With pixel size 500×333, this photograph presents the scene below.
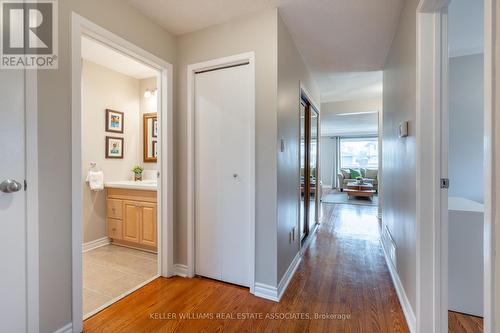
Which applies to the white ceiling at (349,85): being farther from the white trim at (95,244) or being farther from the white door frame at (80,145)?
the white trim at (95,244)

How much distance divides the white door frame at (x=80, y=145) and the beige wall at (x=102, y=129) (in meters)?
1.36

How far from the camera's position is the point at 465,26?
6.97ft

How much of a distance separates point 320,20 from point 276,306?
2446 millimetres

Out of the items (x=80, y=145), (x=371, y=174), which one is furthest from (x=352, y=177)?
(x=80, y=145)

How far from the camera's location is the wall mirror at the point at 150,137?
11.4ft

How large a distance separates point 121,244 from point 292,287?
7.60ft

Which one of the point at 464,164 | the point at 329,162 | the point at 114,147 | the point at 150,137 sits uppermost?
the point at 150,137

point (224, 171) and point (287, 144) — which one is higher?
point (287, 144)

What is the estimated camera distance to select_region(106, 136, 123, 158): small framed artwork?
10.5ft

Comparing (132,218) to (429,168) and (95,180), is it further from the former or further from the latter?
(429,168)

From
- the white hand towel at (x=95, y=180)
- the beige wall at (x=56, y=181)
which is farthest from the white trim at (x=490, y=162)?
the white hand towel at (x=95, y=180)

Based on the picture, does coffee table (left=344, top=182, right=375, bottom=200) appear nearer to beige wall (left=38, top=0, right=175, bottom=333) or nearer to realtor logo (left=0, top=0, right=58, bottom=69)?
beige wall (left=38, top=0, right=175, bottom=333)

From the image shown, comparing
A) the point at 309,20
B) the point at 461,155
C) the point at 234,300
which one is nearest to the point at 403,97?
the point at 309,20

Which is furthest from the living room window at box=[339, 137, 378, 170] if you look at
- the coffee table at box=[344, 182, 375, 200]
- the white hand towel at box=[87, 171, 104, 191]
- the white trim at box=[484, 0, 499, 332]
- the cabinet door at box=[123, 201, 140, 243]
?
the white trim at box=[484, 0, 499, 332]
